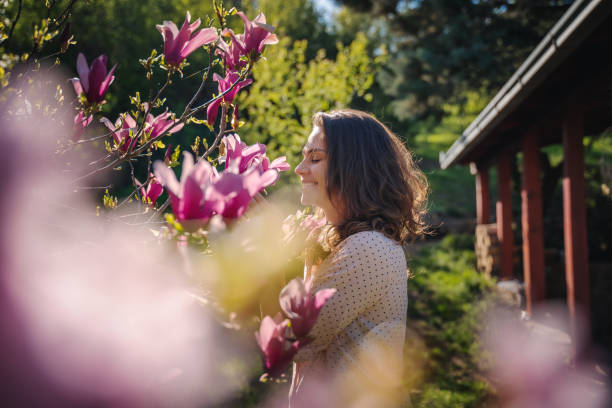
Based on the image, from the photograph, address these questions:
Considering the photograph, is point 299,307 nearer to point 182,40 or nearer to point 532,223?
point 182,40

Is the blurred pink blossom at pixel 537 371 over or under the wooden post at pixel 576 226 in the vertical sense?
under

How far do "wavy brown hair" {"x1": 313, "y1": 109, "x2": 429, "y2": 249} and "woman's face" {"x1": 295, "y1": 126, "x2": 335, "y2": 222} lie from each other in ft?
0.07

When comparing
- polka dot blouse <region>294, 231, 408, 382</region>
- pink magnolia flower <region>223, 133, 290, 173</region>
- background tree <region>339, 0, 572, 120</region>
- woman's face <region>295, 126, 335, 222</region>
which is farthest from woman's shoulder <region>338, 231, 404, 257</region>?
background tree <region>339, 0, 572, 120</region>

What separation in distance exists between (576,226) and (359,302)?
351 cm

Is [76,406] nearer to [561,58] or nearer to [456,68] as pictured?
[561,58]

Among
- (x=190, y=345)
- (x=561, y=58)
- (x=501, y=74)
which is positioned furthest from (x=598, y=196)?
(x=190, y=345)

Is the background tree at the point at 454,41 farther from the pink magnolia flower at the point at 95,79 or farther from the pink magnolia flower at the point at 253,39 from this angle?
the pink magnolia flower at the point at 95,79

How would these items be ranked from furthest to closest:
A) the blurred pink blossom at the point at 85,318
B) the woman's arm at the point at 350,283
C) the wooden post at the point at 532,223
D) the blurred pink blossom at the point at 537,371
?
the wooden post at the point at 532,223 < the blurred pink blossom at the point at 537,371 < the woman's arm at the point at 350,283 < the blurred pink blossom at the point at 85,318

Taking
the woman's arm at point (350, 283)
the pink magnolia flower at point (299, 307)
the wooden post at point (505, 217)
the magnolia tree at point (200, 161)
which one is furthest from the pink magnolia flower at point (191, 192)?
the wooden post at point (505, 217)

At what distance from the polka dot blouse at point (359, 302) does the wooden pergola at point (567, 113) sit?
229 cm

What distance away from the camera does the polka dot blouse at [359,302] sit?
46.9 inches

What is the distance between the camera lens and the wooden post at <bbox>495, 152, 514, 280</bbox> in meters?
6.86

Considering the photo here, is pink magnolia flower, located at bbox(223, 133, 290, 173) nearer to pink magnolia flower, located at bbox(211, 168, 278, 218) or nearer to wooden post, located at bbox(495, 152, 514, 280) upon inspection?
pink magnolia flower, located at bbox(211, 168, 278, 218)

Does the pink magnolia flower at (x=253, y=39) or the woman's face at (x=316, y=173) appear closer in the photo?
the pink magnolia flower at (x=253, y=39)
